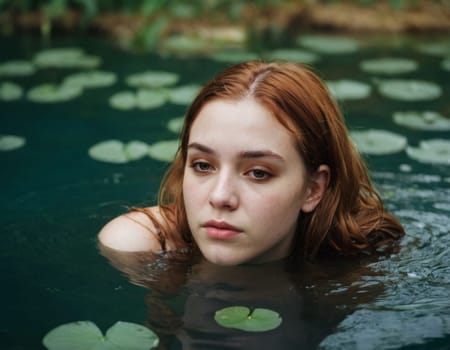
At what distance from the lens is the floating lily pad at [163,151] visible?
3.91 metres

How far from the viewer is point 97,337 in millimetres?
2340

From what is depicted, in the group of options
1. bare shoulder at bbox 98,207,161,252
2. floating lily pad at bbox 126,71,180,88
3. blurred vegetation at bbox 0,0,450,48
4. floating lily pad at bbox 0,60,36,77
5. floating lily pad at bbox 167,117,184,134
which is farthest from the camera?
blurred vegetation at bbox 0,0,450,48

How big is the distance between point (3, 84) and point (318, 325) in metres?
3.28

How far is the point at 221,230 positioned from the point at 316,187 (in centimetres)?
44

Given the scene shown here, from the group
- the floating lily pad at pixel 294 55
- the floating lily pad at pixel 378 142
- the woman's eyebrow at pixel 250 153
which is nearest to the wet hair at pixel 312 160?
the woman's eyebrow at pixel 250 153

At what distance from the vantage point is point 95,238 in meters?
3.12

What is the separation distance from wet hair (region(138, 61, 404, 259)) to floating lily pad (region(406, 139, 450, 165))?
941 millimetres

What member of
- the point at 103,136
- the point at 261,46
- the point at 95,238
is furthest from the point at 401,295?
the point at 261,46

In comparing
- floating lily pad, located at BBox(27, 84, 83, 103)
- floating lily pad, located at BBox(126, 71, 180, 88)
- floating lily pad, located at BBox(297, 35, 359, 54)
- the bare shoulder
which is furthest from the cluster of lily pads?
floating lily pad, located at BBox(297, 35, 359, 54)

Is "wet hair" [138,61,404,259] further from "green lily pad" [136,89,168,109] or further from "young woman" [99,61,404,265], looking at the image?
"green lily pad" [136,89,168,109]

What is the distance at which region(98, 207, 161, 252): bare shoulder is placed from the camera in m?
2.83

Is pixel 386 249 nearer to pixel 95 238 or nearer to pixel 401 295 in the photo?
pixel 401 295

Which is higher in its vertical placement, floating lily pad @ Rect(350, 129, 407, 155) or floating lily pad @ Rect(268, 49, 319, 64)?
floating lily pad @ Rect(268, 49, 319, 64)

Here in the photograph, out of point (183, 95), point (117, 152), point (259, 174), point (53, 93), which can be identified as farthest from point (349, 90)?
point (259, 174)
